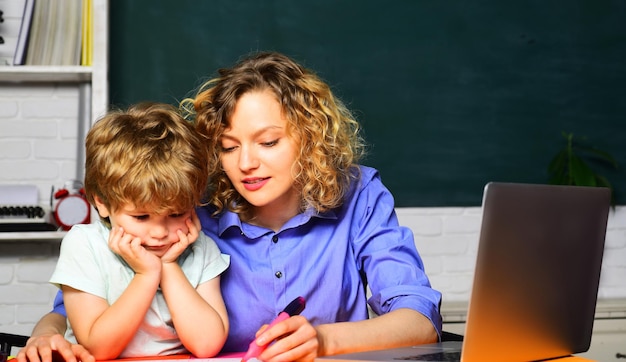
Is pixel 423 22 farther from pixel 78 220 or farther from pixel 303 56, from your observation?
pixel 78 220

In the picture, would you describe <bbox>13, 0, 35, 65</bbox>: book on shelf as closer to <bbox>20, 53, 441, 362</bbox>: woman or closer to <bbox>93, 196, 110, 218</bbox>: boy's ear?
<bbox>20, 53, 441, 362</bbox>: woman

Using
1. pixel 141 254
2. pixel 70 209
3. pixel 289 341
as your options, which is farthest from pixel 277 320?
pixel 70 209

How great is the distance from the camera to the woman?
5.44ft

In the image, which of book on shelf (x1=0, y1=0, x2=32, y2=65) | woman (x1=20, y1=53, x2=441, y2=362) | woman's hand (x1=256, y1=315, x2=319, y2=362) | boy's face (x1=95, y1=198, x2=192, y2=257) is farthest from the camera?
book on shelf (x1=0, y1=0, x2=32, y2=65)

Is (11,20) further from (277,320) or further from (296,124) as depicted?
(277,320)

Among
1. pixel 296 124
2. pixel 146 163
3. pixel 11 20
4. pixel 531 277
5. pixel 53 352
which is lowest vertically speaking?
pixel 53 352

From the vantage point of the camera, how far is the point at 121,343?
1363 millimetres

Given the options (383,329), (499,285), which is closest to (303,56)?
(383,329)

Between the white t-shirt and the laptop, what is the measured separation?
47cm

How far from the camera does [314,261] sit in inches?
69.6

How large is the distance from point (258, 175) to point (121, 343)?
46 cm

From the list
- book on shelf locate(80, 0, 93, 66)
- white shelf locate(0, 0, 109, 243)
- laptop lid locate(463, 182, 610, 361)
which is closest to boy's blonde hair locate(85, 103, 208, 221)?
laptop lid locate(463, 182, 610, 361)

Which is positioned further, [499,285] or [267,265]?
[267,265]

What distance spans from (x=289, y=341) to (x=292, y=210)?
0.65 metres
